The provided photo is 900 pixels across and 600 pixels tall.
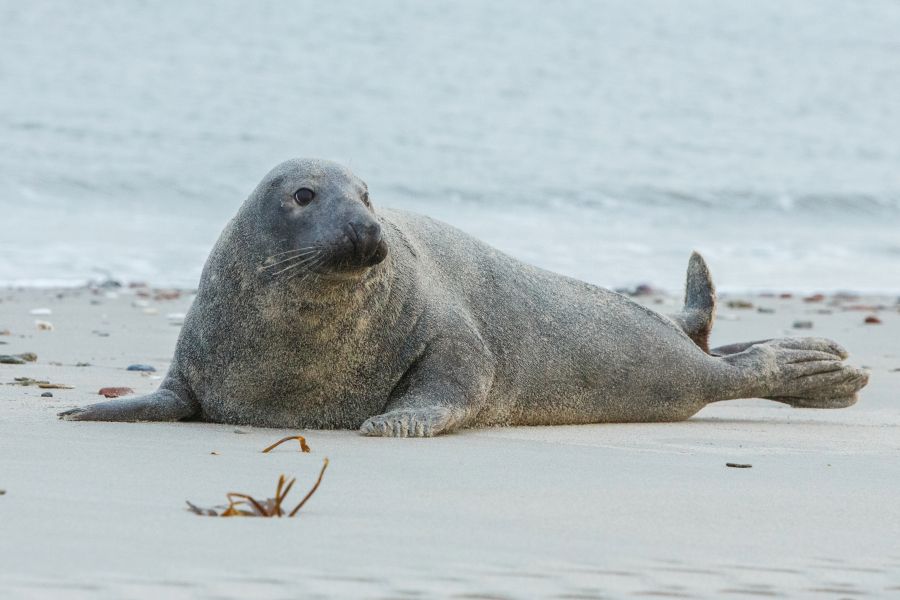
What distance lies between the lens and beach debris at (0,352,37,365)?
19.0ft

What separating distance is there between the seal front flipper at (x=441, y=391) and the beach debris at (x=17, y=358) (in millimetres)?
1973

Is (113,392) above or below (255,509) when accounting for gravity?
below

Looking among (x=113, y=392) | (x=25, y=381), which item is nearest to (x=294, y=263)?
(x=113, y=392)

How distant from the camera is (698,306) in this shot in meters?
5.65

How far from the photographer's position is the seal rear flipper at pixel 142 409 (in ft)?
14.1

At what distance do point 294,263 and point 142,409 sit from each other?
69 cm

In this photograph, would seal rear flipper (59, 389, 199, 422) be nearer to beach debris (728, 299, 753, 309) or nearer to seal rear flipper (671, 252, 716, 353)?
seal rear flipper (671, 252, 716, 353)

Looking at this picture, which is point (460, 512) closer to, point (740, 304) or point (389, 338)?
point (389, 338)

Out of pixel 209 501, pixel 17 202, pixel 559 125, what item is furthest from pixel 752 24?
pixel 209 501

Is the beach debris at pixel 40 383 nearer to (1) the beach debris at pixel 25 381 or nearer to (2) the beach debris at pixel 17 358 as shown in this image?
(1) the beach debris at pixel 25 381

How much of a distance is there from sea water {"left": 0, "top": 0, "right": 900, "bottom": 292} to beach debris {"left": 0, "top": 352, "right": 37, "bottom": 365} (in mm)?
4654

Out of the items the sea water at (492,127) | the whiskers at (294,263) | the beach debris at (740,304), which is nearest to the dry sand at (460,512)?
the whiskers at (294,263)

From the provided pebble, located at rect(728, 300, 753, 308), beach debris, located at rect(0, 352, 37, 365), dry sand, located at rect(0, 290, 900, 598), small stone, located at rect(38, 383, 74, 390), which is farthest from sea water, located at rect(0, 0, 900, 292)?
dry sand, located at rect(0, 290, 900, 598)

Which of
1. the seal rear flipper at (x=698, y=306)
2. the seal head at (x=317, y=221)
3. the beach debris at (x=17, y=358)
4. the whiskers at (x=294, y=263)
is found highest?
the seal head at (x=317, y=221)
